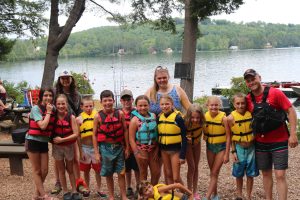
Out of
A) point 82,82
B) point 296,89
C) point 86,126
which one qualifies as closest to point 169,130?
point 86,126

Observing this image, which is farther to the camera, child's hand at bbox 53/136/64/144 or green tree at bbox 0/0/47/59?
green tree at bbox 0/0/47/59

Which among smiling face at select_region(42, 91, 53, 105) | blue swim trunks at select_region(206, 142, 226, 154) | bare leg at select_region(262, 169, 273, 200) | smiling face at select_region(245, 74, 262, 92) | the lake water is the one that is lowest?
the lake water

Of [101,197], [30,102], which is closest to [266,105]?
[101,197]

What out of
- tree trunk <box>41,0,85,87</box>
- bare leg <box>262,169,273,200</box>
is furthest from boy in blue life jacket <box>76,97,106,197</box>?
tree trunk <box>41,0,85,87</box>

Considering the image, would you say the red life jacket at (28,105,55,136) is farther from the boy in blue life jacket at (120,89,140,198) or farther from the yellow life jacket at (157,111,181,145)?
the yellow life jacket at (157,111,181,145)

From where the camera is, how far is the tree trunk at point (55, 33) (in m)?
10.5

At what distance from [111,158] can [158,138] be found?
0.57 meters

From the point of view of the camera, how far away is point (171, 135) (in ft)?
14.0

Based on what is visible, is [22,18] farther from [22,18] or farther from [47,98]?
[47,98]

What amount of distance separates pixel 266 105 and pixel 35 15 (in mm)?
9568

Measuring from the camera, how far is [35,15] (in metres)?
12.1

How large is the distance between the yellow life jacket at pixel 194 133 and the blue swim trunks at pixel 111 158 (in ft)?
2.46

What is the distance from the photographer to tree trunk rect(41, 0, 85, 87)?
10453mm

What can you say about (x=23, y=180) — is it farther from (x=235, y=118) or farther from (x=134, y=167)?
(x=235, y=118)
